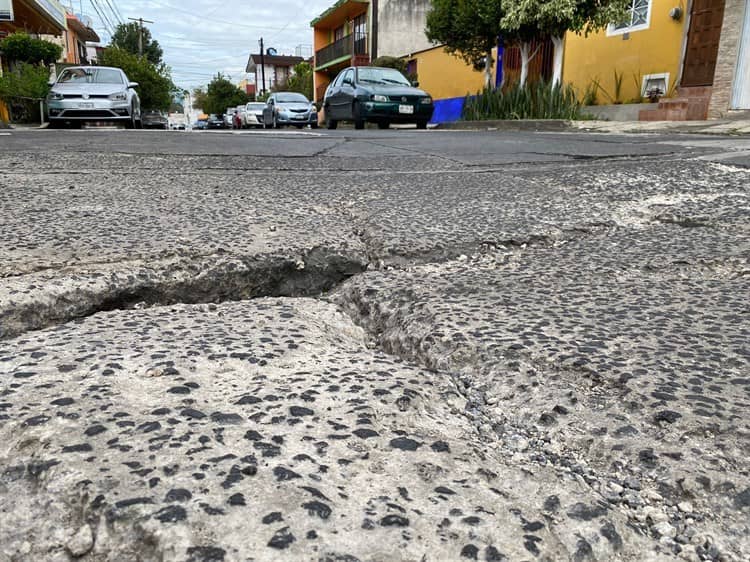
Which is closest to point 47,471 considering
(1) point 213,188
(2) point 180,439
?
(2) point 180,439

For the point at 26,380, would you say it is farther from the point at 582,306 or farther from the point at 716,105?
the point at 716,105

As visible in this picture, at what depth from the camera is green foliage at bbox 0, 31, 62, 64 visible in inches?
781

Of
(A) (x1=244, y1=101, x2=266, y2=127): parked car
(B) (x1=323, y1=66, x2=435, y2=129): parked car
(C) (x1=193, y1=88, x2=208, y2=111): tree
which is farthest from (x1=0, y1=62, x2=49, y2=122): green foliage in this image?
(C) (x1=193, y1=88, x2=208, y2=111): tree

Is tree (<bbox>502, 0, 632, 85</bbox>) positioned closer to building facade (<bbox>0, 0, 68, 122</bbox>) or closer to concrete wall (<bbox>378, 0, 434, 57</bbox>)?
concrete wall (<bbox>378, 0, 434, 57</bbox>)

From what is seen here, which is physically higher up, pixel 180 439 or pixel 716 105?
pixel 716 105

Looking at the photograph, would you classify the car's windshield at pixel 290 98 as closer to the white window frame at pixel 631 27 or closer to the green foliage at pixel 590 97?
the green foliage at pixel 590 97

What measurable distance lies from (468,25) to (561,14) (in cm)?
293

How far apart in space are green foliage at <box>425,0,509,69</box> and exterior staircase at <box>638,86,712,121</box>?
12.7 feet

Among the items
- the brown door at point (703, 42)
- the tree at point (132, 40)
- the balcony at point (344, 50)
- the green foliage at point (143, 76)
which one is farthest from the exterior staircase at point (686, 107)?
the tree at point (132, 40)

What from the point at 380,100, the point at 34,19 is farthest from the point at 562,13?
the point at 34,19

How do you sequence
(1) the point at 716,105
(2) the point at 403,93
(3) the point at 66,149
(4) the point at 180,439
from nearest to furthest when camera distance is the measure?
(4) the point at 180,439 → (3) the point at 66,149 → (1) the point at 716,105 → (2) the point at 403,93

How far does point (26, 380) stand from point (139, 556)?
355 mm

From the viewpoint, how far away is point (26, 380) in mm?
718

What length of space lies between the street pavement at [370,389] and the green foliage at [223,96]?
60.1 metres
